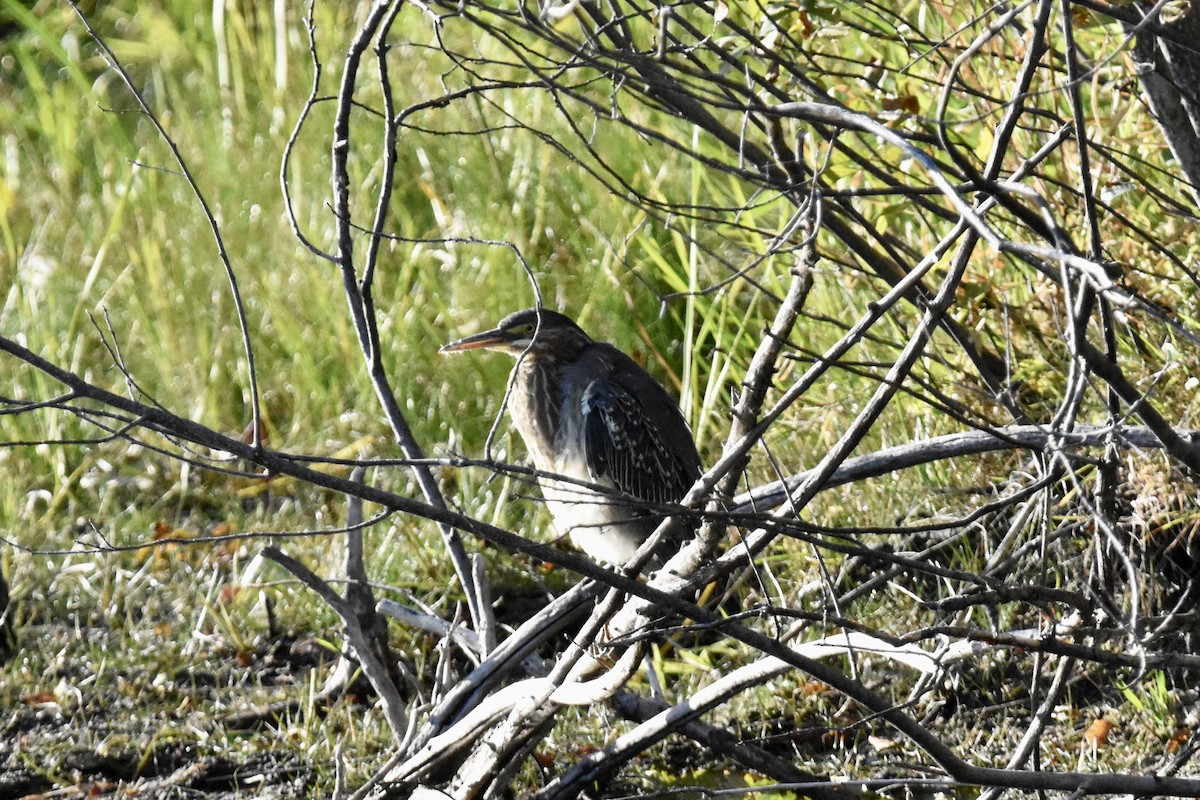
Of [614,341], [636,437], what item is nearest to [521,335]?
[636,437]

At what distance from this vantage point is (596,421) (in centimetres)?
459

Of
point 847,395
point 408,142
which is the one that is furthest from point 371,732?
point 408,142

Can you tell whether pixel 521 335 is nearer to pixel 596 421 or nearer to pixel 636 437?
pixel 596 421

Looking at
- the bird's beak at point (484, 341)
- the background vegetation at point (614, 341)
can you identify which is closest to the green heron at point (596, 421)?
the bird's beak at point (484, 341)

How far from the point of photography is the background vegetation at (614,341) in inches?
104

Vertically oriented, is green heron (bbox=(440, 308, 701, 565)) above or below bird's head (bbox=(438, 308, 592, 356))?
below

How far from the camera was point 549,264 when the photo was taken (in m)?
5.39

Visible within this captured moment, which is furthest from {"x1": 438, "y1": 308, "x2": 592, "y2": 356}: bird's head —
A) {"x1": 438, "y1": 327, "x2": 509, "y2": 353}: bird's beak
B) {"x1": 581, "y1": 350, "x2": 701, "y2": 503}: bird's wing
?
{"x1": 581, "y1": 350, "x2": 701, "y2": 503}: bird's wing

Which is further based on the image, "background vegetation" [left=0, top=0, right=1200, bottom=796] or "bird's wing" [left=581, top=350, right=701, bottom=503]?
"bird's wing" [left=581, top=350, right=701, bottom=503]

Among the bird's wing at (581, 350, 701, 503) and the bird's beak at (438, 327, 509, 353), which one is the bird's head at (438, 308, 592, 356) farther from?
the bird's wing at (581, 350, 701, 503)

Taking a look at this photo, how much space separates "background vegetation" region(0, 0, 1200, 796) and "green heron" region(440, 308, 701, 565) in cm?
20

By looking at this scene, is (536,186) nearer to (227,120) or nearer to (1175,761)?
(227,120)

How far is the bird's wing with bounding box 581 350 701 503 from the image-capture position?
458 cm

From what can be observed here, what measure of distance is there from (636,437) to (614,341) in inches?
32.6
